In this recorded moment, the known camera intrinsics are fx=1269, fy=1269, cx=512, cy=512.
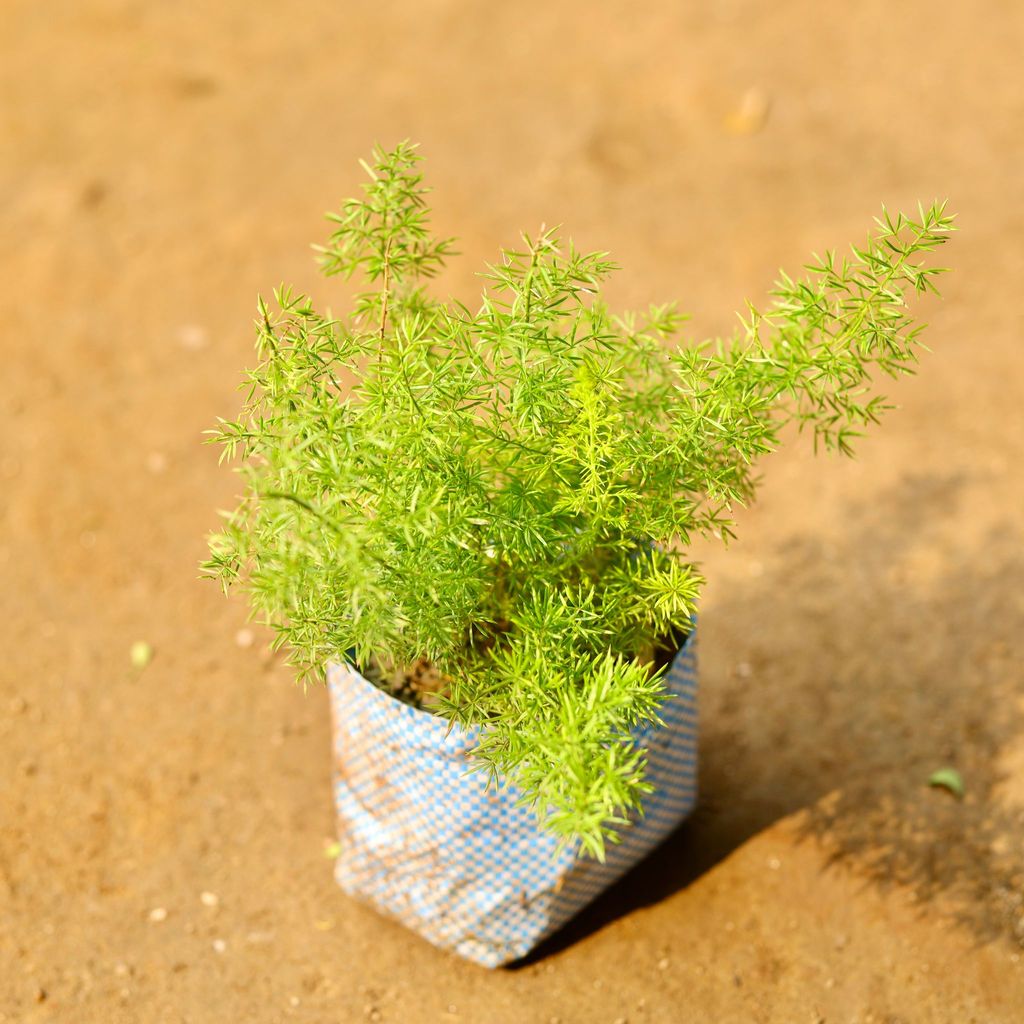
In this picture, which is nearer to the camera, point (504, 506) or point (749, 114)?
point (504, 506)

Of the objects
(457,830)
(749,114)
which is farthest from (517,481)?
(749,114)

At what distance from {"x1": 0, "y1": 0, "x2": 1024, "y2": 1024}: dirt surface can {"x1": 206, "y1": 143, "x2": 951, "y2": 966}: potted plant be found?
0.57 meters

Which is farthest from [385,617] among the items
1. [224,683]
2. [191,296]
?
[191,296]

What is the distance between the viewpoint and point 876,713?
10.5ft

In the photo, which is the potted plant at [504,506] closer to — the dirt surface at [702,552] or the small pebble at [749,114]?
the dirt surface at [702,552]

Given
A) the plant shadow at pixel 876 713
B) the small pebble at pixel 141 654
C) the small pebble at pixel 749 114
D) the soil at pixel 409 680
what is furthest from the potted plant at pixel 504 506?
the small pebble at pixel 749 114

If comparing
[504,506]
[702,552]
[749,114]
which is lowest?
[702,552]

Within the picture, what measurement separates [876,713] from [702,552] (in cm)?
69

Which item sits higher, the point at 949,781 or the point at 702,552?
the point at 702,552

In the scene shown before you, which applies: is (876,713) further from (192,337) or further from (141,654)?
(192,337)

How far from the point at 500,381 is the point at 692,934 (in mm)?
1370

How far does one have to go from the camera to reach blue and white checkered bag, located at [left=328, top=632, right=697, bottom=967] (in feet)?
7.82

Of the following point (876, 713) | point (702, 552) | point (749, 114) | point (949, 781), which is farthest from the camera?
point (749, 114)

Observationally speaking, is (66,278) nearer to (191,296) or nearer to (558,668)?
(191,296)
